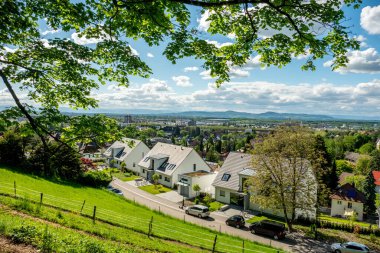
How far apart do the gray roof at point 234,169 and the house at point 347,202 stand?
16294mm

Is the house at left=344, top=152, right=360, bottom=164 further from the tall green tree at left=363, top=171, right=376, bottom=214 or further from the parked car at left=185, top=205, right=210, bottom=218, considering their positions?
the parked car at left=185, top=205, right=210, bottom=218

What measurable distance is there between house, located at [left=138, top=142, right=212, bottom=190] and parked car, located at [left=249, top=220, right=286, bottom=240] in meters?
20.3

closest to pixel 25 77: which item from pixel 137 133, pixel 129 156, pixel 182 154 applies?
pixel 137 133

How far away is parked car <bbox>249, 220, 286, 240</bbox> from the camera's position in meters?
25.9

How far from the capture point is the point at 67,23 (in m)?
7.13

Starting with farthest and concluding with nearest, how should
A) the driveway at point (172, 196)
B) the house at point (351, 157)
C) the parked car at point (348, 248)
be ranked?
1. the house at point (351, 157)
2. the driveway at point (172, 196)
3. the parked car at point (348, 248)

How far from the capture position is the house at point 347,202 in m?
43.5

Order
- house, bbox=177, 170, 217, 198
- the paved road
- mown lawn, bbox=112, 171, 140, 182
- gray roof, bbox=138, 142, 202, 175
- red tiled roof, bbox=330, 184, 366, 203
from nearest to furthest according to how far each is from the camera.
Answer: the paved road
house, bbox=177, 170, 217, 198
red tiled roof, bbox=330, 184, 366, 203
gray roof, bbox=138, 142, 202, 175
mown lawn, bbox=112, 171, 140, 182

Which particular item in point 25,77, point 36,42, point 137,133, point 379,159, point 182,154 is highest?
point 36,42

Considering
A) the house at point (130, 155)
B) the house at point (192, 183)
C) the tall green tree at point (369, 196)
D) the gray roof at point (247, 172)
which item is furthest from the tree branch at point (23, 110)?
the tall green tree at point (369, 196)

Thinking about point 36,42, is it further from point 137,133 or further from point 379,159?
point 379,159

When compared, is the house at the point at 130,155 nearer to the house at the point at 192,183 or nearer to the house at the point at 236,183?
the house at the point at 192,183

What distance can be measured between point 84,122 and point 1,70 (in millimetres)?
2699

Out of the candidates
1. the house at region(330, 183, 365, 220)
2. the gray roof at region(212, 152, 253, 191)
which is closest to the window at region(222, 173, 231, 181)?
the gray roof at region(212, 152, 253, 191)
